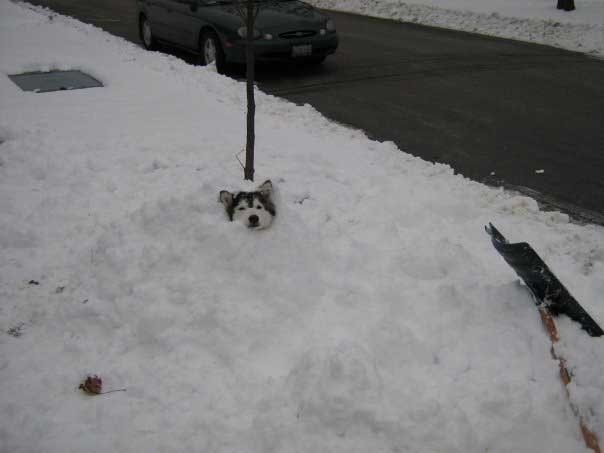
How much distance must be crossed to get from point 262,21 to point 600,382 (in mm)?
8074

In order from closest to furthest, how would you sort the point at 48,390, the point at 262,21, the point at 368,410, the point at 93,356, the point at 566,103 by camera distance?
the point at 368,410 < the point at 48,390 < the point at 93,356 < the point at 566,103 < the point at 262,21

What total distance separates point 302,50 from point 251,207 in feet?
20.3

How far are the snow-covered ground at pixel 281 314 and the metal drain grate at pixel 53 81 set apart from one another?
2828 millimetres

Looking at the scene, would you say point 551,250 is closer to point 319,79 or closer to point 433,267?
point 433,267

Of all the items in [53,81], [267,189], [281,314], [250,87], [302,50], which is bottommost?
[281,314]

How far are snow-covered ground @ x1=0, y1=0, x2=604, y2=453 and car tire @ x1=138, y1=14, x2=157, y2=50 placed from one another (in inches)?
255

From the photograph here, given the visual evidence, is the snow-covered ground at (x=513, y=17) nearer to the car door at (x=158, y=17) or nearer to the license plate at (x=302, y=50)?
the license plate at (x=302, y=50)

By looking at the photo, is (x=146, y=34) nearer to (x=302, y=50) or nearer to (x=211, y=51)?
(x=211, y=51)

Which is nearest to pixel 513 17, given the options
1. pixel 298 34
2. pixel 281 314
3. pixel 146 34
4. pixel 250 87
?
pixel 298 34

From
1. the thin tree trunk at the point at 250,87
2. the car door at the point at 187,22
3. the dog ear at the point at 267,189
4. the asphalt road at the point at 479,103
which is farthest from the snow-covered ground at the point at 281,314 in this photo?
the car door at the point at 187,22

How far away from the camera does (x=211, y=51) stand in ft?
31.5

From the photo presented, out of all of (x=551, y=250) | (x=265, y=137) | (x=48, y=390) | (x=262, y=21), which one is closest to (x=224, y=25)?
(x=262, y=21)

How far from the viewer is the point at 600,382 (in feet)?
9.39

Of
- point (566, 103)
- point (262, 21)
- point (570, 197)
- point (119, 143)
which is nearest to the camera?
point (570, 197)
